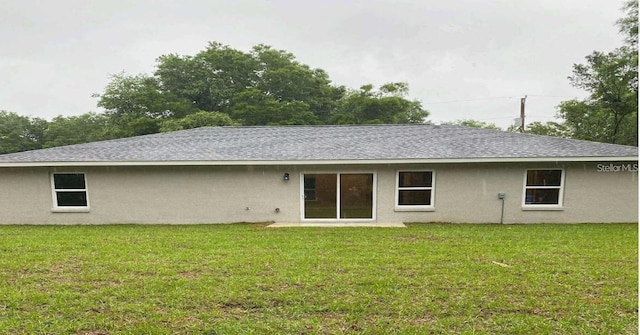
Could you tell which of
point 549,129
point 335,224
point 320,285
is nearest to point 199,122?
point 335,224

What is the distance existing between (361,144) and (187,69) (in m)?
28.3

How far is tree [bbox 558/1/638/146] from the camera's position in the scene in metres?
18.4

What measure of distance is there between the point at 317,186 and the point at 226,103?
25.2m

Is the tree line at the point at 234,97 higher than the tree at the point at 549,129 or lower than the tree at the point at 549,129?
higher

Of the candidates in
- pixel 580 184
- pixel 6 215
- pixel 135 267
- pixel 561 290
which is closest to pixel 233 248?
pixel 135 267

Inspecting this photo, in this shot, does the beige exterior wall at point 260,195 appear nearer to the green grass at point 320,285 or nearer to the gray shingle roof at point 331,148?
the gray shingle roof at point 331,148

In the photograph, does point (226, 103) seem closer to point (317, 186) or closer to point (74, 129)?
point (74, 129)

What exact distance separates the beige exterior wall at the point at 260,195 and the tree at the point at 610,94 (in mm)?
13254

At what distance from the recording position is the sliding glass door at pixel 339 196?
1027 centimetres

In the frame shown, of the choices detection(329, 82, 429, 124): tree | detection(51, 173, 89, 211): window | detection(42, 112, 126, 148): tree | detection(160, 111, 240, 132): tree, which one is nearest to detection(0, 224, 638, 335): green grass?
detection(51, 173, 89, 211): window

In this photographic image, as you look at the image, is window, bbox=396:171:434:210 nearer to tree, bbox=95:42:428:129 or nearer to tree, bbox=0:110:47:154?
tree, bbox=95:42:428:129

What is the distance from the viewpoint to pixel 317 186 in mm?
10312

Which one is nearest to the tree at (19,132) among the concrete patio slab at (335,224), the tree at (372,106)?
the tree at (372,106)

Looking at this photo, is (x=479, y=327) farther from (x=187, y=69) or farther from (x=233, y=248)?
(x=187, y=69)
